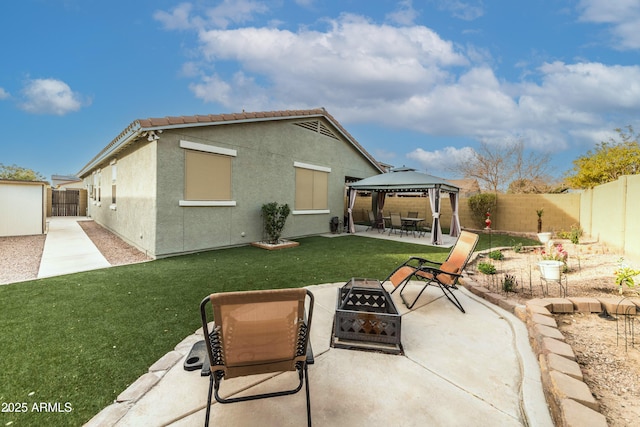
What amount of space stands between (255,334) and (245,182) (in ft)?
28.0

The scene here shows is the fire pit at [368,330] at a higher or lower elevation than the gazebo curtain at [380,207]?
lower

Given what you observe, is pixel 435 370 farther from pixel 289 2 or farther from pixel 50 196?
pixel 50 196

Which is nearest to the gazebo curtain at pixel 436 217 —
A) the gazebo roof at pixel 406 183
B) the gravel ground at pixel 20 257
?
the gazebo roof at pixel 406 183

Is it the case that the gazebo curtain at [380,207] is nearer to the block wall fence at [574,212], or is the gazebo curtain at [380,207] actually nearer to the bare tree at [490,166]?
the block wall fence at [574,212]

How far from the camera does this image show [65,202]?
2142cm

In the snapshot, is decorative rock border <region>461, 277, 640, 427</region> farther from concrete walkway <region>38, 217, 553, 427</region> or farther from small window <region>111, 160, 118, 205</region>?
small window <region>111, 160, 118, 205</region>

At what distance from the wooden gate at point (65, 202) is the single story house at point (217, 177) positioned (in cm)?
1133

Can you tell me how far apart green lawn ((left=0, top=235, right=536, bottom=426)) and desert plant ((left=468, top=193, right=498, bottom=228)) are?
9.57 meters

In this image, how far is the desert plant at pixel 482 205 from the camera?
14.8 m

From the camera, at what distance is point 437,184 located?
37.3 feet

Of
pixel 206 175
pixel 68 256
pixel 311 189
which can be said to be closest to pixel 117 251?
pixel 68 256

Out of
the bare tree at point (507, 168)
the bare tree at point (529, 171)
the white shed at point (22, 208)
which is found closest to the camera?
the white shed at point (22, 208)

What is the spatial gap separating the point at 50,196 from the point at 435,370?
27.7 meters

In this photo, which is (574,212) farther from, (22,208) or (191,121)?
(22,208)
